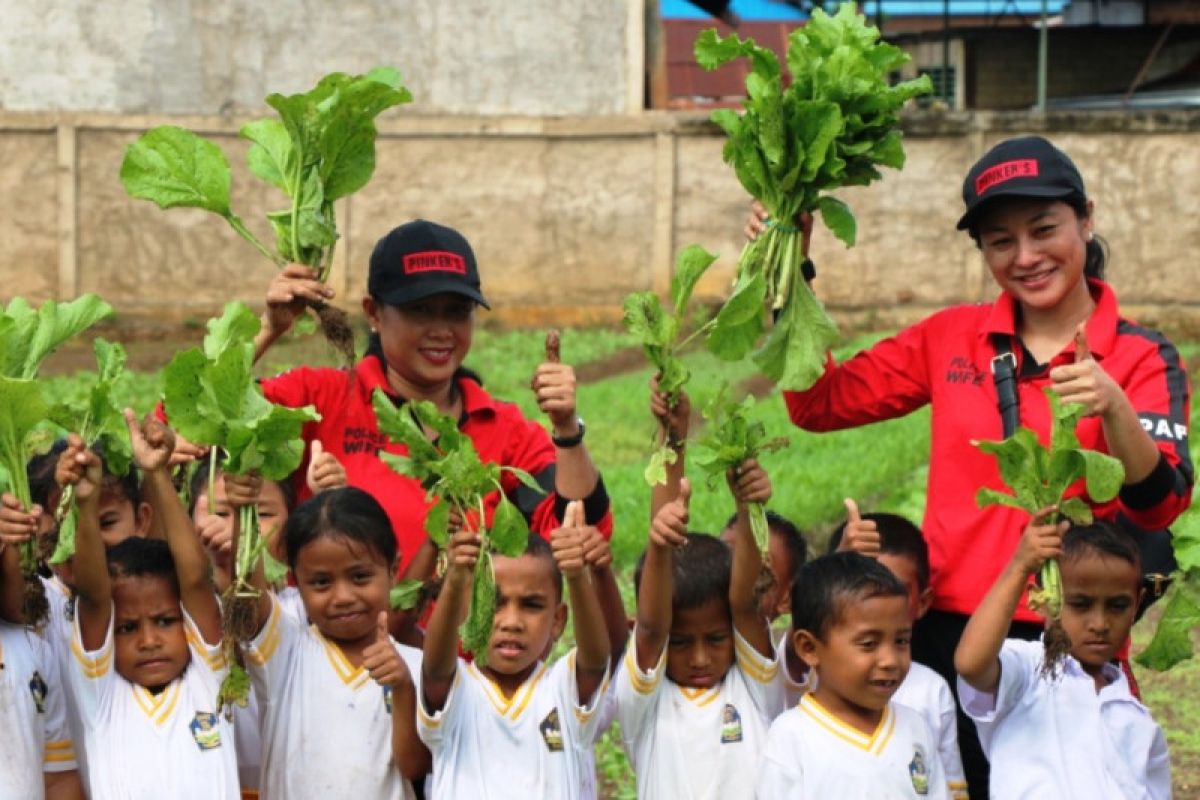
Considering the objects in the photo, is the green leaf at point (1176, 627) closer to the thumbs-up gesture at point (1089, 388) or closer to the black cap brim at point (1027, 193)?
the thumbs-up gesture at point (1089, 388)

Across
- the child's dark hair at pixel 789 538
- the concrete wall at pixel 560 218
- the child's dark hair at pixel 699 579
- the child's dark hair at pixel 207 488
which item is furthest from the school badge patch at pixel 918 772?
the concrete wall at pixel 560 218

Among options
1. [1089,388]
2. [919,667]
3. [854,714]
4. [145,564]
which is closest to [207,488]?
[145,564]

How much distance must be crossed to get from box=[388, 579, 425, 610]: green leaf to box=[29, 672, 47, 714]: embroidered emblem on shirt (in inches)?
38.0

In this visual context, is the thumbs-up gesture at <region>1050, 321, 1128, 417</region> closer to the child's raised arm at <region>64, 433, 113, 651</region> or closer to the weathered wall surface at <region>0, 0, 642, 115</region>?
the child's raised arm at <region>64, 433, 113, 651</region>

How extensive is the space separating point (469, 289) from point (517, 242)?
13.6 m

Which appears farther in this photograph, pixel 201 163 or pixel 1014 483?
pixel 201 163

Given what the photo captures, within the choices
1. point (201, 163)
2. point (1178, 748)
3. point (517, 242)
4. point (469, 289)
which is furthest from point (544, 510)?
point (517, 242)

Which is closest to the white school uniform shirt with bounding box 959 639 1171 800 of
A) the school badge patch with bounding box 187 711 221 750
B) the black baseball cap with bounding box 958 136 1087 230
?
the black baseball cap with bounding box 958 136 1087 230

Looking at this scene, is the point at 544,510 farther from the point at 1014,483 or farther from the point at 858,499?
the point at 858,499

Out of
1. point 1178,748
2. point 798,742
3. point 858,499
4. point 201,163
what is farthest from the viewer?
point 858,499

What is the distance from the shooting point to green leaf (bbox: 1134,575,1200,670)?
499 centimetres

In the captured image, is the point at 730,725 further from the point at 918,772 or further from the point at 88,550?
the point at 88,550

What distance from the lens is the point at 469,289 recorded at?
4.97m

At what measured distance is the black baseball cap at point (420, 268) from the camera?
4.95 meters
